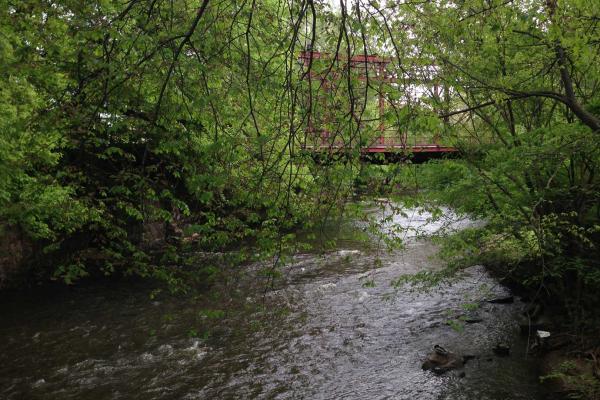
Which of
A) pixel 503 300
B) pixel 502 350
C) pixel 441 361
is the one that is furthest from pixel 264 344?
pixel 503 300

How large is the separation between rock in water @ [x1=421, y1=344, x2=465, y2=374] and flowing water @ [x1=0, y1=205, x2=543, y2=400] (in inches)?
6.3

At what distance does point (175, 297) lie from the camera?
38.0ft

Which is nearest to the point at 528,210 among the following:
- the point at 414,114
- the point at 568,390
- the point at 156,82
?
the point at 568,390

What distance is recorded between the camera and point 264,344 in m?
9.05

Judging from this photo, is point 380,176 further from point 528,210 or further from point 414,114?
point 528,210

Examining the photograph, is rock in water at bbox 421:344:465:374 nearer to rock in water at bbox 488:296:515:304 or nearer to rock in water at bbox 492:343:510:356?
rock in water at bbox 492:343:510:356

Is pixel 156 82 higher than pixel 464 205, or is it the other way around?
pixel 156 82

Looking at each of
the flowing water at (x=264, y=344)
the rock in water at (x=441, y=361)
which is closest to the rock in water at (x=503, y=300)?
the flowing water at (x=264, y=344)

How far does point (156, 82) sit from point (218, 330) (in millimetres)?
6338

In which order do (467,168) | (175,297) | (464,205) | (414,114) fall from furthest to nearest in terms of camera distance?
(175,297) < (464,205) < (467,168) < (414,114)

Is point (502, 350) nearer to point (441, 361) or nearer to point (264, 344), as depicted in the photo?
point (441, 361)

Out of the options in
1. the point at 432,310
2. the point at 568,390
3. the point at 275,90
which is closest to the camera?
the point at 275,90

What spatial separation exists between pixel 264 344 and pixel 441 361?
3113 mm

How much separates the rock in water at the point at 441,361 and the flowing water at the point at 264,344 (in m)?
0.16
